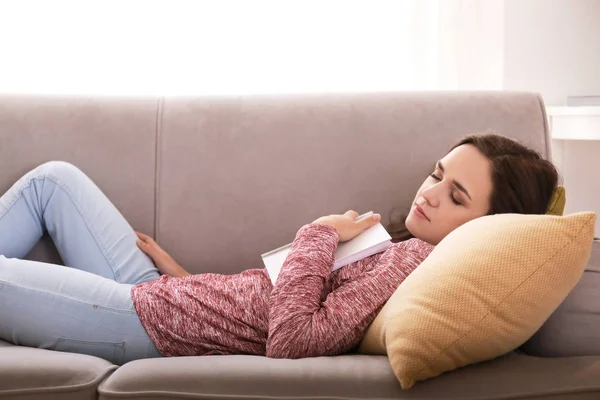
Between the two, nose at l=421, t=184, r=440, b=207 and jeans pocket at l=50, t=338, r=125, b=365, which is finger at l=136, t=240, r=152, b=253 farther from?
nose at l=421, t=184, r=440, b=207

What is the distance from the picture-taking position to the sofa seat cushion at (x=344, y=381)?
1048mm

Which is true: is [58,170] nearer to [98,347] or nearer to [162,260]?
A: [162,260]

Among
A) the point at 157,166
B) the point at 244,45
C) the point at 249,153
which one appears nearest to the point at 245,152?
the point at 249,153

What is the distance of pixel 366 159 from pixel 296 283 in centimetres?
53

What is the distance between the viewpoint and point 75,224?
5.50 feet

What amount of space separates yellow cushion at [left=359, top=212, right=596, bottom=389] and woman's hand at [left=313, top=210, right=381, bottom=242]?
0.35 meters

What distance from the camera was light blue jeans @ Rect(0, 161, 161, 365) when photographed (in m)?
1.38

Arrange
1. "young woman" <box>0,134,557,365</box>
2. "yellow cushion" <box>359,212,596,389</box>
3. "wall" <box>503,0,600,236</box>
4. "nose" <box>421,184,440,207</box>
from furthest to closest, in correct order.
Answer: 1. "wall" <box>503,0,600,236</box>
2. "nose" <box>421,184,440,207</box>
3. "young woman" <box>0,134,557,365</box>
4. "yellow cushion" <box>359,212,596,389</box>

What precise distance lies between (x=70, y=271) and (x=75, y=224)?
0.73 ft

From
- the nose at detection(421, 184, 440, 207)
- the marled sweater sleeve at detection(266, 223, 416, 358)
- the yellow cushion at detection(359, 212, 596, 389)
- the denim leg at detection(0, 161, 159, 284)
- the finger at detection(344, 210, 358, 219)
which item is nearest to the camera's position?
the yellow cushion at detection(359, 212, 596, 389)

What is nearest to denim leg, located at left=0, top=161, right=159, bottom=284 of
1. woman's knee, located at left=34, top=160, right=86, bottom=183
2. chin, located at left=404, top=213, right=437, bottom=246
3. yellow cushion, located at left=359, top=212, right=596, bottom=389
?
woman's knee, located at left=34, top=160, right=86, bottom=183

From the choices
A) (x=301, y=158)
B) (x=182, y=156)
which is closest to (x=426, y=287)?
(x=301, y=158)

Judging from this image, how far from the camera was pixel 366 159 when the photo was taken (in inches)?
68.0

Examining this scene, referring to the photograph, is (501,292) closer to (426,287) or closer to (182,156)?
(426,287)
